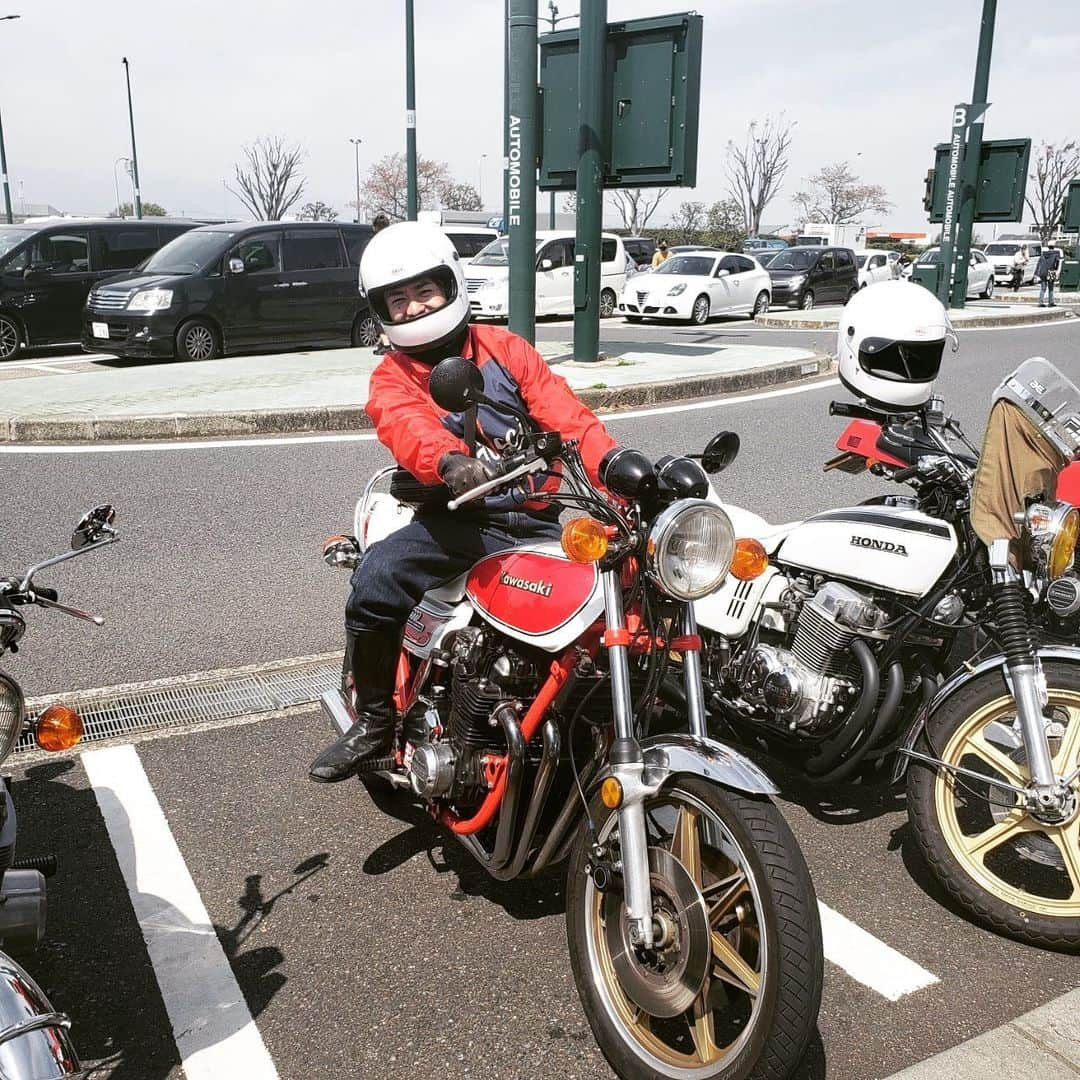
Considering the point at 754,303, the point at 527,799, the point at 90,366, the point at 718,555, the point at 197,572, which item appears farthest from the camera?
the point at 754,303

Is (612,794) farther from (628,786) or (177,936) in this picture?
(177,936)

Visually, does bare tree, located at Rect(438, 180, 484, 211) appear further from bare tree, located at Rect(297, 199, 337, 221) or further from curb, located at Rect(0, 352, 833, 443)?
curb, located at Rect(0, 352, 833, 443)

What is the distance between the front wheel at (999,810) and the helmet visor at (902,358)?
1.07m

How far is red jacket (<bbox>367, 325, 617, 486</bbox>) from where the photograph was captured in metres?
2.88

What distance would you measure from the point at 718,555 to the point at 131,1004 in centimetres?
177

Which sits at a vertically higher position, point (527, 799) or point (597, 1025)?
point (527, 799)

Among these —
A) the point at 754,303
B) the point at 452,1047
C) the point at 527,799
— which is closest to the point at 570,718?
the point at 527,799

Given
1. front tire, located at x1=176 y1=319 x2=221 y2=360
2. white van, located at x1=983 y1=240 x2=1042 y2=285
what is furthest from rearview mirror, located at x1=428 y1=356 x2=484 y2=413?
white van, located at x1=983 y1=240 x2=1042 y2=285

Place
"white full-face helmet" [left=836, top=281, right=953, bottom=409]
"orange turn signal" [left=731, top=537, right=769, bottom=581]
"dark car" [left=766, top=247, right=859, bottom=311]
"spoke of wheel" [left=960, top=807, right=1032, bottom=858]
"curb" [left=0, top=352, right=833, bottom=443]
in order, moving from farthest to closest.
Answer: "dark car" [left=766, top=247, right=859, bottom=311], "curb" [left=0, top=352, right=833, bottom=443], "white full-face helmet" [left=836, top=281, right=953, bottom=409], "spoke of wheel" [left=960, top=807, right=1032, bottom=858], "orange turn signal" [left=731, top=537, right=769, bottom=581]

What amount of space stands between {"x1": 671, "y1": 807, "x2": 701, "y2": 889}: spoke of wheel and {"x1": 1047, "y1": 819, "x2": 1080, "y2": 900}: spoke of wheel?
119cm

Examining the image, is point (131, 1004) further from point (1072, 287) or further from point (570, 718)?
point (1072, 287)

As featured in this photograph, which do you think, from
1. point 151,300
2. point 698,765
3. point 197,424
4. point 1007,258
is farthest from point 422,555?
point 1007,258

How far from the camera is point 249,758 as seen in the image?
393cm

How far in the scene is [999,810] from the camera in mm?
3141
